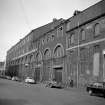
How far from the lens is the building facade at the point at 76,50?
1014 inches

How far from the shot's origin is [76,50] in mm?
30500

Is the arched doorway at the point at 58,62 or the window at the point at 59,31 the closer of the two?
the arched doorway at the point at 58,62

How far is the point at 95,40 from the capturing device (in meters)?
26.4

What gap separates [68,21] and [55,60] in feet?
29.8

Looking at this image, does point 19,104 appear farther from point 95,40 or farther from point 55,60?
point 55,60

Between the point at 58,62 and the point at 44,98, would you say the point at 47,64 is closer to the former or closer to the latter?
the point at 58,62

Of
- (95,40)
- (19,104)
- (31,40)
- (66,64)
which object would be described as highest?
(31,40)

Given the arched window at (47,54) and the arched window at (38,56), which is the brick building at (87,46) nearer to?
the arched window at (47,54)

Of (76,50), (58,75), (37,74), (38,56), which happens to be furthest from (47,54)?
(76,50)

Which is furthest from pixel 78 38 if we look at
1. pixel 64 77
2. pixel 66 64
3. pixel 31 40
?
pixel 31 40

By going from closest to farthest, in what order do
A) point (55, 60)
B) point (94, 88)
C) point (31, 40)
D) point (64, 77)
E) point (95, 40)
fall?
point (94, 88)
point (95, 40)
point (64, 77)
point (55, 60)
point (31, 40)

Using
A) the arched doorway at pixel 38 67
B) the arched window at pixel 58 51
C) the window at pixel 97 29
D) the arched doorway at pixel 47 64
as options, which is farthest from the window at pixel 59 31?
the window at pixel 97 29

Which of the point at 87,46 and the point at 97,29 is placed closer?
the point at 97,29

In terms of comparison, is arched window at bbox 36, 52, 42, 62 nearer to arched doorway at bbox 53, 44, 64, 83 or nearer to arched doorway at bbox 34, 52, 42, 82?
arched doorway at bbox 34, 52, 42, 82
